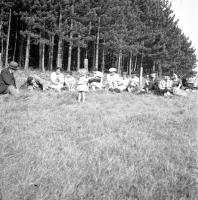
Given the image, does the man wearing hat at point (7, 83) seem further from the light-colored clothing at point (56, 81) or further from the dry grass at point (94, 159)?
the dry grass at point (94, 159)

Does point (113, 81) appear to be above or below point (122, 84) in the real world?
above

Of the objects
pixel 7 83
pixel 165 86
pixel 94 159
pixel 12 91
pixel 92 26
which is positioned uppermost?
pixel 92 26

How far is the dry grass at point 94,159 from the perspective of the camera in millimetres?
2555

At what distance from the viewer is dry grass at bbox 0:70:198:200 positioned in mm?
2555

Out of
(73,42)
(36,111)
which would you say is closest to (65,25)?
(73,42)

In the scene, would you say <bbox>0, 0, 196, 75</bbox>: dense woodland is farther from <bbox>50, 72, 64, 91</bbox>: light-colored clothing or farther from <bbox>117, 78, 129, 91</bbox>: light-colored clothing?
<bbox>50, 72, 64, 91</bbox>: light-colored clothing

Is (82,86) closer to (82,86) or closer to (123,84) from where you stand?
(82,86)

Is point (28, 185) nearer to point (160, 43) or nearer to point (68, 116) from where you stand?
point (68, 116)

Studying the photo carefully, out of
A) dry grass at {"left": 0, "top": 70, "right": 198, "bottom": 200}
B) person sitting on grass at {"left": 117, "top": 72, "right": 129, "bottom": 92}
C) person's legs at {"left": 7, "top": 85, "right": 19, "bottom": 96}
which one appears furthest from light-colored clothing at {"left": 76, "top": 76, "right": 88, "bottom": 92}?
person sitting on grass at {"left": 117, "top": 72, "right": 129, "bottom": 92}

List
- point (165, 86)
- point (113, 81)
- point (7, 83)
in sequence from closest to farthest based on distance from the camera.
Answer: point (7, 83) < point (165, 86) < point (113, 81)

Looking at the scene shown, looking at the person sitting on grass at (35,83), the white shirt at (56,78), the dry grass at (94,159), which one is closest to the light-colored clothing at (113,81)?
the white shirt at (56,78)

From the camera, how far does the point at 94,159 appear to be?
3.31 metres

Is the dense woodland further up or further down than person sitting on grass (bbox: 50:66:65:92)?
further up

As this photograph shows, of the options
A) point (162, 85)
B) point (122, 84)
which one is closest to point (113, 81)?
point (122, 84)
